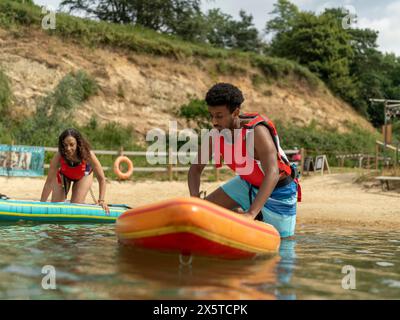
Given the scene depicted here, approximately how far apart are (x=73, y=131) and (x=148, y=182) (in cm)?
906

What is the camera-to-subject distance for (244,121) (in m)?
4.57

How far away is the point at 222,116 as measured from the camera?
14.6 ft

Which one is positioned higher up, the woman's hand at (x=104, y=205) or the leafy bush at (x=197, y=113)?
the leafy bush at (x=197, y=113)

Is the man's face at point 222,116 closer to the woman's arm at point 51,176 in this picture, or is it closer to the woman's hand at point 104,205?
the woman's hand at point 104,205

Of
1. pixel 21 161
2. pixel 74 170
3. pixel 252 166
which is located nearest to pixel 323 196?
pixel 74 170

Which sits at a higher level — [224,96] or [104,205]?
[224,96]

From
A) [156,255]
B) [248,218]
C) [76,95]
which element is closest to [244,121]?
[248,218]

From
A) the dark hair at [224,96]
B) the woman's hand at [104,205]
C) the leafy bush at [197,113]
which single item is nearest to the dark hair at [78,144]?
the woman's hand at [104,205]

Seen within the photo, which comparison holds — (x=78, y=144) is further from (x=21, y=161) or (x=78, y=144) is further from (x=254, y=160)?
(x=21, y=161)

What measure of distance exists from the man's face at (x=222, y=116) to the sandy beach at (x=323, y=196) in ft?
14.0

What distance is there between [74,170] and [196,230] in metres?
3.95

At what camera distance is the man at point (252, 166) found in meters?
4.33
